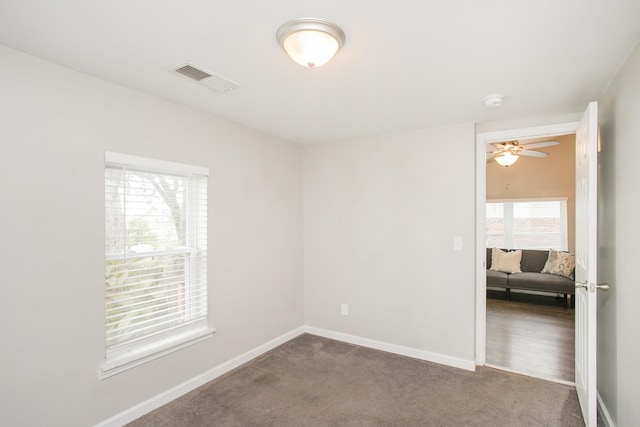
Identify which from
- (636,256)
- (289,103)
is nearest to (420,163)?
(289,103)

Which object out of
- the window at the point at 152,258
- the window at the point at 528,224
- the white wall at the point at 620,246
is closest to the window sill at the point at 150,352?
the window at the point at 152,258

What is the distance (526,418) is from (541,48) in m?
2.37

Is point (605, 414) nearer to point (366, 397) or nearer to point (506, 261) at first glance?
point (366, 397)

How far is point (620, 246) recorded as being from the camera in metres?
2.02

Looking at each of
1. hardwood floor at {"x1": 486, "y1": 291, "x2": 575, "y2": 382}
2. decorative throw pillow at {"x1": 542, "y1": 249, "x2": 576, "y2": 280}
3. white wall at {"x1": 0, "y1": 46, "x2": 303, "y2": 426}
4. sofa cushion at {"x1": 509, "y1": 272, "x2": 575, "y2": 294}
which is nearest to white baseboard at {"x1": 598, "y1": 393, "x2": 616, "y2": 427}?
hardwood floor at {"x1": 486, "y1": 291, "x2": 575, "y2": 382}

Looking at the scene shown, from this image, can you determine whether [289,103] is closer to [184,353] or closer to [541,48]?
[541,48]

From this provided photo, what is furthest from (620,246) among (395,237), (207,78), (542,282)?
(542,282)

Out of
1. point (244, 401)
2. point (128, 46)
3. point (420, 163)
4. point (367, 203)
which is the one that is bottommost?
point (244, 401)

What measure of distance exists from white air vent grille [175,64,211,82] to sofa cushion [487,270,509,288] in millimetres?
5434

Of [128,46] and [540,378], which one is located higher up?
[128,46]

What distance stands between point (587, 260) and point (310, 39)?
7.21 ft

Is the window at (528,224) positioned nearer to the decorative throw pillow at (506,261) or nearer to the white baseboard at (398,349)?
the decorative throw pillow at (506,261)

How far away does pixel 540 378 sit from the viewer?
2.93 meters

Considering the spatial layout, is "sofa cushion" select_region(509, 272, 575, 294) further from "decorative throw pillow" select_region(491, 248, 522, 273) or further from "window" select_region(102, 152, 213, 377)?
"window" select_region(102, 152, 213, 377)
